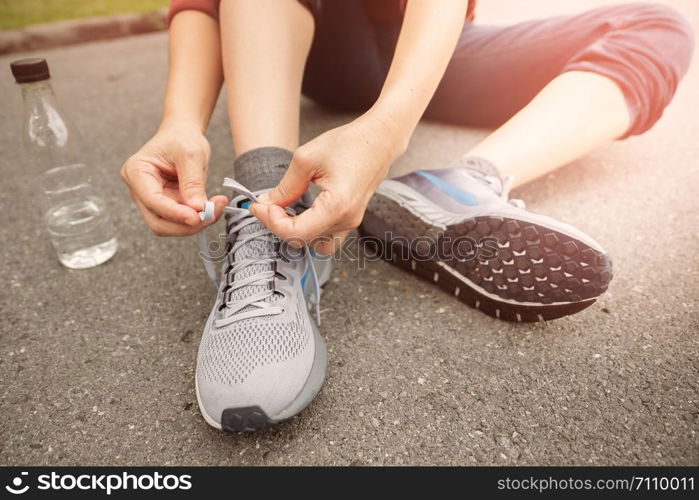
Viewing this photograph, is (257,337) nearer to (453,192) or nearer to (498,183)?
(453,192)

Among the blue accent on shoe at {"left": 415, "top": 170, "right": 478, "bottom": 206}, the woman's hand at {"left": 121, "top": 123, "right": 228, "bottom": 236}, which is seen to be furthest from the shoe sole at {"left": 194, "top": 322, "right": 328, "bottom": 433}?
the blue accent on shoe at {"left": 415, "top": 170, "right": 478, "bottom": 206}

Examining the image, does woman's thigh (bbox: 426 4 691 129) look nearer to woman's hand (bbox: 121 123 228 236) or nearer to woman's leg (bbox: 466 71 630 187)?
woman's leg (bbox: 466 71 630 187)

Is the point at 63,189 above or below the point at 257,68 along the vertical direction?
below

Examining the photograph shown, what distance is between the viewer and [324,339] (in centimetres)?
85

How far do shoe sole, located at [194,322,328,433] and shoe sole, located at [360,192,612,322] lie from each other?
30 cm

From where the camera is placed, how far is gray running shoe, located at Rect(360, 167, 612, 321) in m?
0.74

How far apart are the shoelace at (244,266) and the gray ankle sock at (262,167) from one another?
1.4 inches

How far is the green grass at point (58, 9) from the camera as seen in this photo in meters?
3.23

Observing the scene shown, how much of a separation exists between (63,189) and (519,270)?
116 centimetres

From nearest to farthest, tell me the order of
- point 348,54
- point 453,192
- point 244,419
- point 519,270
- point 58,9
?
point 244,419 → point 519,270 → point 453,192 → point 348,54 → point 58,9

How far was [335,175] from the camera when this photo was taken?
653 mm

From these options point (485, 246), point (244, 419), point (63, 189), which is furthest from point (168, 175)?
point (63, 189)

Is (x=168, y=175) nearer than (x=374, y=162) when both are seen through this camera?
No
